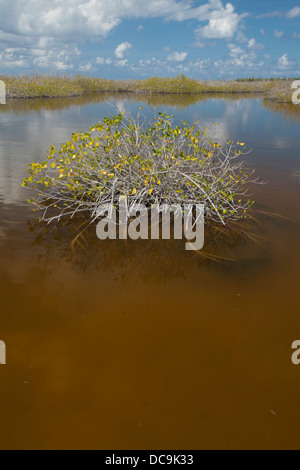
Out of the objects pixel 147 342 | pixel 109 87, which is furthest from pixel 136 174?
pixel 109 87

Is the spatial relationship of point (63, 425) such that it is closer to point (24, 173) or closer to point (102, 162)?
point (102, 162)

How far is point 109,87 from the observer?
145 feet

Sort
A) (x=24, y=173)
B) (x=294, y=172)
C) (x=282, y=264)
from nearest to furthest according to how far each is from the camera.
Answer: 1. (x=282, y=264)
2. (x=24, y=173)
3. (x=294, y=172)

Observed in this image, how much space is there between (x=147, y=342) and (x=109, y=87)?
46.6 m

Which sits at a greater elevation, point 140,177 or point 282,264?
point 140,177

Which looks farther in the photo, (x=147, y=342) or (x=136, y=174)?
(x=136, y=174)

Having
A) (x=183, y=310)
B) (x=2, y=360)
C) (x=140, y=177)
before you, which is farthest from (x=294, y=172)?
(x=2, y=360)

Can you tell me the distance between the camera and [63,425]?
211cm

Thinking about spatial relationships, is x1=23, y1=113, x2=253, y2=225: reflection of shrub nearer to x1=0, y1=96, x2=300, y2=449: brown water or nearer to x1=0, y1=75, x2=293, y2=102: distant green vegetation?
x1=0, y1=96, x2=300, y2=449: brown water

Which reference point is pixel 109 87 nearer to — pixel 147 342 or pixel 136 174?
pixel 136 174

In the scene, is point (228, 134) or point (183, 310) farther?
point (228, 134)

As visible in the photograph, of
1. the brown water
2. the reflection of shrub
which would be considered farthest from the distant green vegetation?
the brown water
